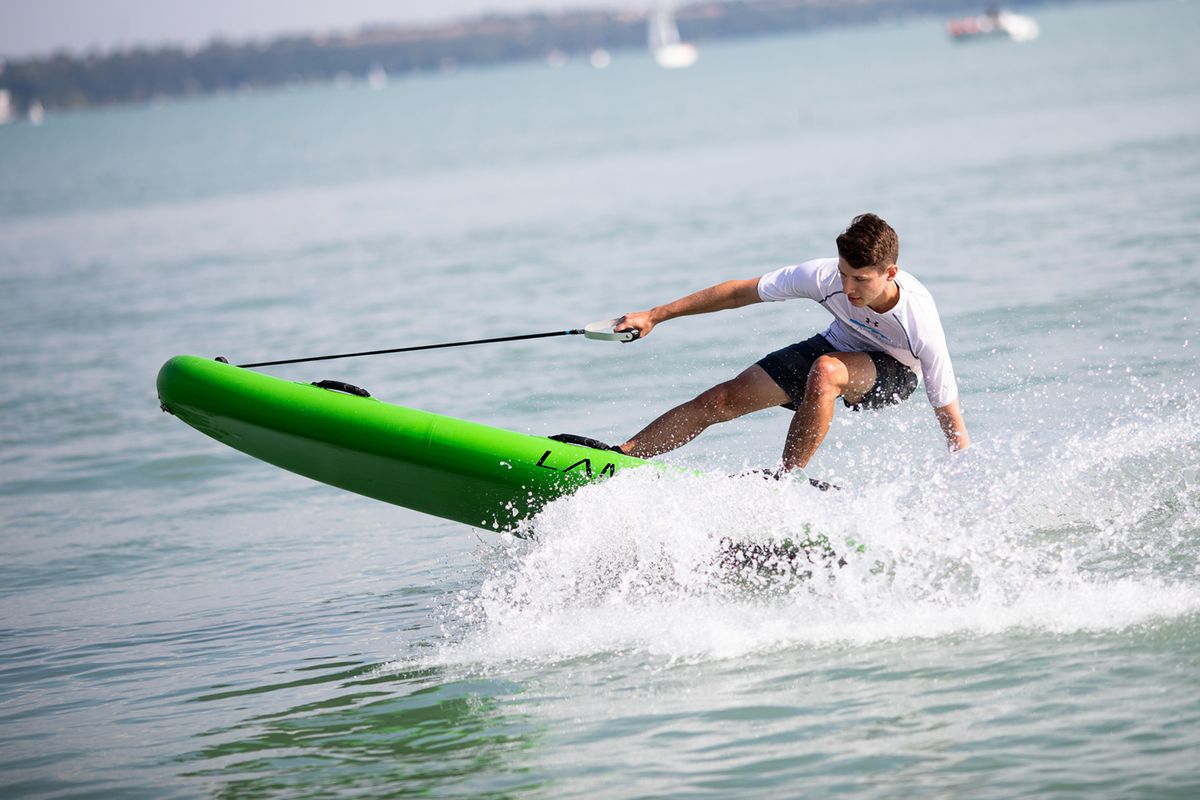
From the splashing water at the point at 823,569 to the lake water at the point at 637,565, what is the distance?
18mm

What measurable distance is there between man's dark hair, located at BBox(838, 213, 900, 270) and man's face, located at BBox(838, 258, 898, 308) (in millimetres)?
28

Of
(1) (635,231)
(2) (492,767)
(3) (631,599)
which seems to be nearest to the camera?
(2) (492,767)

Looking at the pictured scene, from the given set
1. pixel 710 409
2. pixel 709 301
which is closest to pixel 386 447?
pixel 710 409

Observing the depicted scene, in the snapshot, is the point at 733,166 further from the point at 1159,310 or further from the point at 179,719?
the point at 179,719

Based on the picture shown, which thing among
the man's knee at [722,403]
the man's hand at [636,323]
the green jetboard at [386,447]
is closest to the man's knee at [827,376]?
the man's knee at [722,403]

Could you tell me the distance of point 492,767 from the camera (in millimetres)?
5320

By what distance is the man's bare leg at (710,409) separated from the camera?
267 inches

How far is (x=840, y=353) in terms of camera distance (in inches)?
263

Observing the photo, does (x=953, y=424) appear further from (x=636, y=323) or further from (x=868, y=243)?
(x=636, y=323)

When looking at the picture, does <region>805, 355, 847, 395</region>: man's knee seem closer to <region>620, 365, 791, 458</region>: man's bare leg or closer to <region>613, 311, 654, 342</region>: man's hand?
<region>620, 365, 791, 458</region>: man's bare leg

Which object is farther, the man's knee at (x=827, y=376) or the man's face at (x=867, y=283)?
the man's knee at (x=827, y=376)

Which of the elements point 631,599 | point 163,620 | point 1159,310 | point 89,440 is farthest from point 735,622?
point 89,440

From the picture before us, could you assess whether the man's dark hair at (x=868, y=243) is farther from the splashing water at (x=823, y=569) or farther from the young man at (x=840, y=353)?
the splashing water at (x=823, y=569)

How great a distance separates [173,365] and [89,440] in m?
5.36
